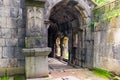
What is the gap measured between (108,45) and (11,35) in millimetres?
3511

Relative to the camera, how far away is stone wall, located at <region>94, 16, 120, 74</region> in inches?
206

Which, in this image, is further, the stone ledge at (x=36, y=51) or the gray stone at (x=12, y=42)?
the gray stone at (x=12, y=42)

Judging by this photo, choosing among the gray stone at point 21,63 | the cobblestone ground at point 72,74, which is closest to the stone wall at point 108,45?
the cobblestone ground at point 72,74

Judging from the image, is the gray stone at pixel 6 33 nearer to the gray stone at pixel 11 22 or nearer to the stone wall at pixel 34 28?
the gray stone at pixel 11 22

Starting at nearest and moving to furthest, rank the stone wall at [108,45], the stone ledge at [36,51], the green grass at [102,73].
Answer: the stone ledge at [36,51]
the stone wall at [108,45]
the green grass at [102,73]

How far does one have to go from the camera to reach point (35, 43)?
452 cm

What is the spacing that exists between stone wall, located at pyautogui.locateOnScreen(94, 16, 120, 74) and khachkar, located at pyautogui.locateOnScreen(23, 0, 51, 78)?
241cm

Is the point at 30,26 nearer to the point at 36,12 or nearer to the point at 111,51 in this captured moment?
the point at 36,12

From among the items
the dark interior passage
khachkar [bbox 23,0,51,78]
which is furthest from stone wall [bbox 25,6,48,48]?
the dark interior passage

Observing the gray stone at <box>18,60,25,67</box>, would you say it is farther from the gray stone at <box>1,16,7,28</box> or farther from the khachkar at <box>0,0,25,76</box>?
the gray stone at <box>1,16,7,28</box>

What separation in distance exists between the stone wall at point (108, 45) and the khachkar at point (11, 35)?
3125 millimetres

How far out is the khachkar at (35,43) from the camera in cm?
440

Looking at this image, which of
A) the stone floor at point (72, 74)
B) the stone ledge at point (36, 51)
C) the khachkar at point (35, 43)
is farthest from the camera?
the stone floor at point (72, 74)

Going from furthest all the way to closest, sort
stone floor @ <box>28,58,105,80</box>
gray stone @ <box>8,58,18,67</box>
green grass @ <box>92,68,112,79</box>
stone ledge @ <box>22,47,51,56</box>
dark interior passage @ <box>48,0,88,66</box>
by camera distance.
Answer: dark interior passage @ <box>48,0,88,66</box>, green grass @ <box>92,68,112,79</box>, stone floor @ <box>28,58,105,80</box>, gray stone @ <box>8,58,18,67</box>, stone ledge @ <box>22,47,51,56</box>
